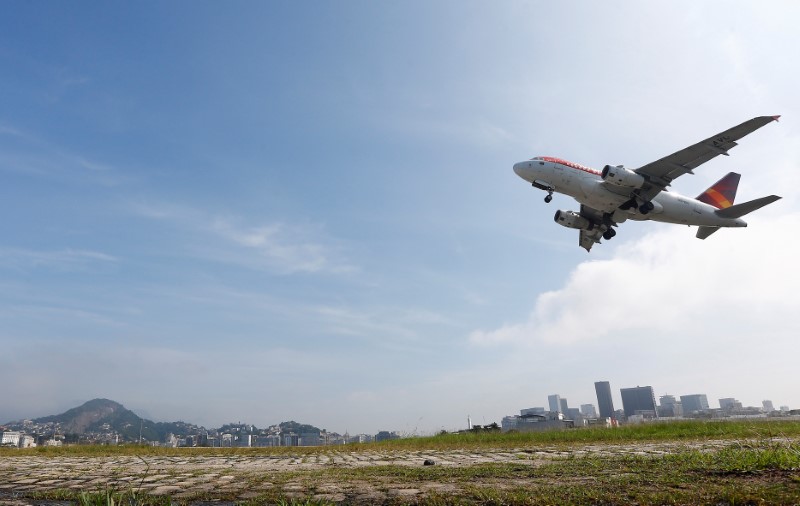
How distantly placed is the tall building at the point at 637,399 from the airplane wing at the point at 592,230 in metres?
161

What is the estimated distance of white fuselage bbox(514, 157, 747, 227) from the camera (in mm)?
38719

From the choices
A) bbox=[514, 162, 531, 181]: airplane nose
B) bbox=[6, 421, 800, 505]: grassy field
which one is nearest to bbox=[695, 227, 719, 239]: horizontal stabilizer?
bbox=[514, 162, 531, 181]: airplane nose

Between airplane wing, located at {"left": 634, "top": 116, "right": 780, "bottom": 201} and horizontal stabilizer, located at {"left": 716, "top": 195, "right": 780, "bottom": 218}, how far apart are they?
625 cm

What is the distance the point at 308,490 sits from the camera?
6.57m

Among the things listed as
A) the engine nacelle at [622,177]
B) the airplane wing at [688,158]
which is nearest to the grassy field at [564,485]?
the engine nacelle at [622,177]

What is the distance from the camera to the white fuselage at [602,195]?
127 feet

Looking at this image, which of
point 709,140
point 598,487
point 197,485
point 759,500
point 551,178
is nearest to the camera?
point 759,500

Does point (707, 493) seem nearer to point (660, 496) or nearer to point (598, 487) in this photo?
point (660, 496)

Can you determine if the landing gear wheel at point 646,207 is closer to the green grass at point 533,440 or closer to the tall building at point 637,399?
the green grass at point 533,440

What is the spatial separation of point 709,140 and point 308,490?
129ft

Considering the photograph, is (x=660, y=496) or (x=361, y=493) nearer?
(x=660, y=496)

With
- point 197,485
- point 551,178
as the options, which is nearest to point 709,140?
point 551,178

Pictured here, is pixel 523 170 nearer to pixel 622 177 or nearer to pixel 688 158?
pixel 622 177

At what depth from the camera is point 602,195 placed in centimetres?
3925
